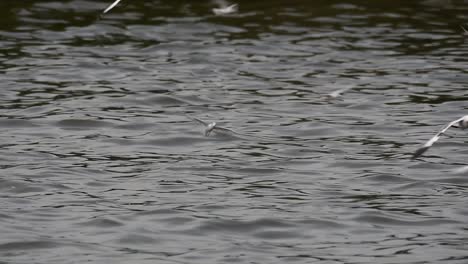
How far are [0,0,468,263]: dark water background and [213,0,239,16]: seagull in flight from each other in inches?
4.5

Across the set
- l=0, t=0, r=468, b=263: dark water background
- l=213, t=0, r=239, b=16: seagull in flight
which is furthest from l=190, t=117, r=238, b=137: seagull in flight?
l=213, t=0, r=239, b=16: seagull in flight

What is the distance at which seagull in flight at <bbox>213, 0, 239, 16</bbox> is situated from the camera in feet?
50.1

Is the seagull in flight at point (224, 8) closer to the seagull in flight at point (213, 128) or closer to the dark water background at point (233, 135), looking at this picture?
the dark water background at point (233, 135)

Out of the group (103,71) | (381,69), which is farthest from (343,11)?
(103,71)

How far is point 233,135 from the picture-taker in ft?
33.9

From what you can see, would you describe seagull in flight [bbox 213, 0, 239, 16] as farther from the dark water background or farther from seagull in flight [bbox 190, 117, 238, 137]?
seagull in flight [bbox 190, 117, 238, 137]

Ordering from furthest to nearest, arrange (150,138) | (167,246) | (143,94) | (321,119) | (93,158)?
(143,94), (321,119), (150,138), (93,158), (167,246)

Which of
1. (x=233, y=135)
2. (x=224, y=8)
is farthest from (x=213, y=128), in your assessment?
(x=224, y=8)

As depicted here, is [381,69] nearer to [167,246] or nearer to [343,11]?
[343,11]

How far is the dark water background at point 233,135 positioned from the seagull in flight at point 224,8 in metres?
0.11

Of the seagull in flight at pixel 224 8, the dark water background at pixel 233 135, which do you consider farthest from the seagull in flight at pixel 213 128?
the seagull in flight at pixel 224 8

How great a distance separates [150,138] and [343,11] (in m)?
6.40

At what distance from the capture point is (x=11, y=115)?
10961 mm

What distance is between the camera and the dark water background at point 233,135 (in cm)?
741
